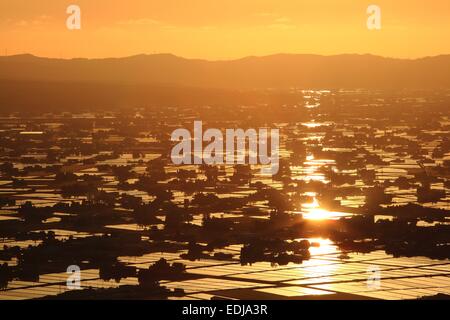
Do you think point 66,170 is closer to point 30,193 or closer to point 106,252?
point 30,193

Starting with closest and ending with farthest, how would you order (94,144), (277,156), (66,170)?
(66,170) → (277,156) → (94,144)

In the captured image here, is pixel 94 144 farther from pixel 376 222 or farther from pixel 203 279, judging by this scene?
pixel 203 279

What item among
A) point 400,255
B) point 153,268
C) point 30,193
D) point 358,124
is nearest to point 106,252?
point 153,268

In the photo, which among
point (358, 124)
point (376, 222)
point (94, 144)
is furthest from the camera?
point (358, 124)

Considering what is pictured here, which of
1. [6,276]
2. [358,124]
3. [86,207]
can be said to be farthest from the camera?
[358,124]

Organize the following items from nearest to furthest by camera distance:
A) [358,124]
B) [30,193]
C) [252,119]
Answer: [30,193]
[358,124]
[252,119]

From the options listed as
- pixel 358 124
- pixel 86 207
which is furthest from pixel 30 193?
pixel 358 124

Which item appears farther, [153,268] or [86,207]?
[86,207]

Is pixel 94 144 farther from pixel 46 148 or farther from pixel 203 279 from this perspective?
pixel 203 279

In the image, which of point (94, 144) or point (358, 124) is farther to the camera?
point (358, 124)
